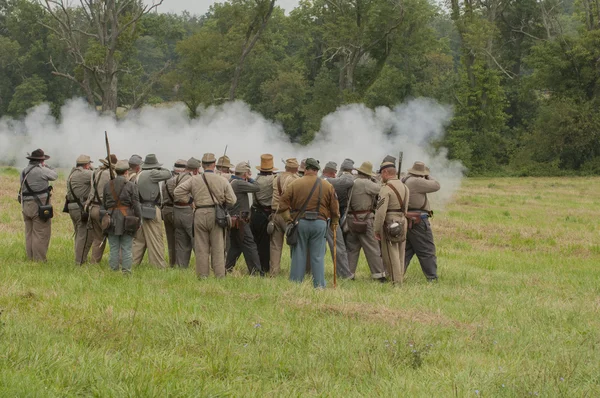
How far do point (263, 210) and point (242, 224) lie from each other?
0.60 m

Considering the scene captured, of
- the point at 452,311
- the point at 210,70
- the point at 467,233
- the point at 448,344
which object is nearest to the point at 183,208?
the point at 452,311

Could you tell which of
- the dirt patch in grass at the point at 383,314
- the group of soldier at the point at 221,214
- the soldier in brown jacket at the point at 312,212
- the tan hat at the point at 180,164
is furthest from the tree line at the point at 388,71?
the dirt patch in grass at the point at 383,314

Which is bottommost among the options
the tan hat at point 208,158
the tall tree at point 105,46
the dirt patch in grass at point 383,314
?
the dirt patch in grass at point 383,314

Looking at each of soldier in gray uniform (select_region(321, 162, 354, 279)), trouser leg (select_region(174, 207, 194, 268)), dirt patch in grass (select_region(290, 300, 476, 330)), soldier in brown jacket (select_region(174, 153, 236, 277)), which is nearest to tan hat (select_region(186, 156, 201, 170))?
soldier in brown jacket (select_region(174, 153, 236, 277))

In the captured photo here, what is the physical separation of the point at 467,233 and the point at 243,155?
616 cm

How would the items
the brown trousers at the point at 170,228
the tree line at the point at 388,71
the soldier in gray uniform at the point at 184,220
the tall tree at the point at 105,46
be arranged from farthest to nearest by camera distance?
the tree line at the point at 388,71
the tall tree at the point at 105,46
the brown trousers at the point at 170,228
the soldier in gray uniform at the point at 184,220

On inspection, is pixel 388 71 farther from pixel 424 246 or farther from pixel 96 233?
pixel 96 233

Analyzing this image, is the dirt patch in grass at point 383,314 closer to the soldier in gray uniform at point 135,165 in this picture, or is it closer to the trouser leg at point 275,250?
the trouser leg at point 275,250

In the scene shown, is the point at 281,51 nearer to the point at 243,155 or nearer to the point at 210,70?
the point at 210,70

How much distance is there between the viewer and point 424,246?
12.7 metres

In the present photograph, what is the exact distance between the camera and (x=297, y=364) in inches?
261

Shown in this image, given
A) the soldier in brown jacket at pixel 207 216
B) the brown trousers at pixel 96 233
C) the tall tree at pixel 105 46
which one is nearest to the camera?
the soldier in brown jacket at pixel 207 216

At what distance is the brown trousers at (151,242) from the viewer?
513 inches

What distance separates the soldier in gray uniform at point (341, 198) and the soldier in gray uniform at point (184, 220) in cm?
212
